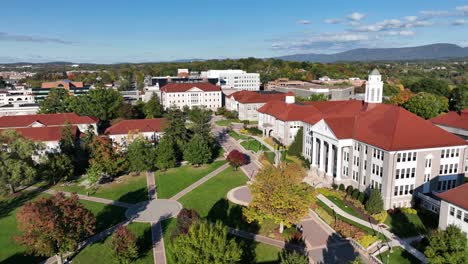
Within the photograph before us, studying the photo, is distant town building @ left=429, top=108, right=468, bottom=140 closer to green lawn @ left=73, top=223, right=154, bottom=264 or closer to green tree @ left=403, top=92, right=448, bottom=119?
green tree @ left=403, top=92, right=448, bottom=119

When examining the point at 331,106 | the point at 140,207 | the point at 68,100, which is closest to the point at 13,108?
the point at 68,100

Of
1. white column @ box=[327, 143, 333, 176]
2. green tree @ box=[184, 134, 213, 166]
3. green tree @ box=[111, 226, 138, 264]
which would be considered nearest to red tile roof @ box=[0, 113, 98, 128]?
green tree @ box=[184, 134, 213, 166]

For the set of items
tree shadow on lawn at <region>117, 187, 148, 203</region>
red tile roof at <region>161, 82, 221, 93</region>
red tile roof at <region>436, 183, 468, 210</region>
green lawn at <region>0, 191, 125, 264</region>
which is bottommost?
green lawn at <region>0, 191, 125, 264</region>

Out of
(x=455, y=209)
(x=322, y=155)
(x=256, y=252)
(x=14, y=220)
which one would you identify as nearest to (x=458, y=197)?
(x=455, y=209)

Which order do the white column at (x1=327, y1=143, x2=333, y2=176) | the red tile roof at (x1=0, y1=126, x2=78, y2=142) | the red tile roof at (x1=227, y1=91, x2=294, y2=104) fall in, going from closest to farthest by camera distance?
the white column at (x1=327, y1=143, x2=333, y2=176), the red tile roof at (x1=0, y1=126, x2=78, y2=142), the red tile roof at (x1=227, y1=91, x2=294, y2=104)

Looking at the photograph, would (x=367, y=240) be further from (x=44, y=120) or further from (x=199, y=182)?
(x=44, y=120)

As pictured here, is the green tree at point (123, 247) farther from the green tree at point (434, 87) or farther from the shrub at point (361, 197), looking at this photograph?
the green tree at point (434, 87)

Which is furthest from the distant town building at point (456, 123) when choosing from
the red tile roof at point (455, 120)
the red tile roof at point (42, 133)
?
the red tile roof at point (42, 133)

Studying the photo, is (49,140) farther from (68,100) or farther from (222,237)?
(222,237)
